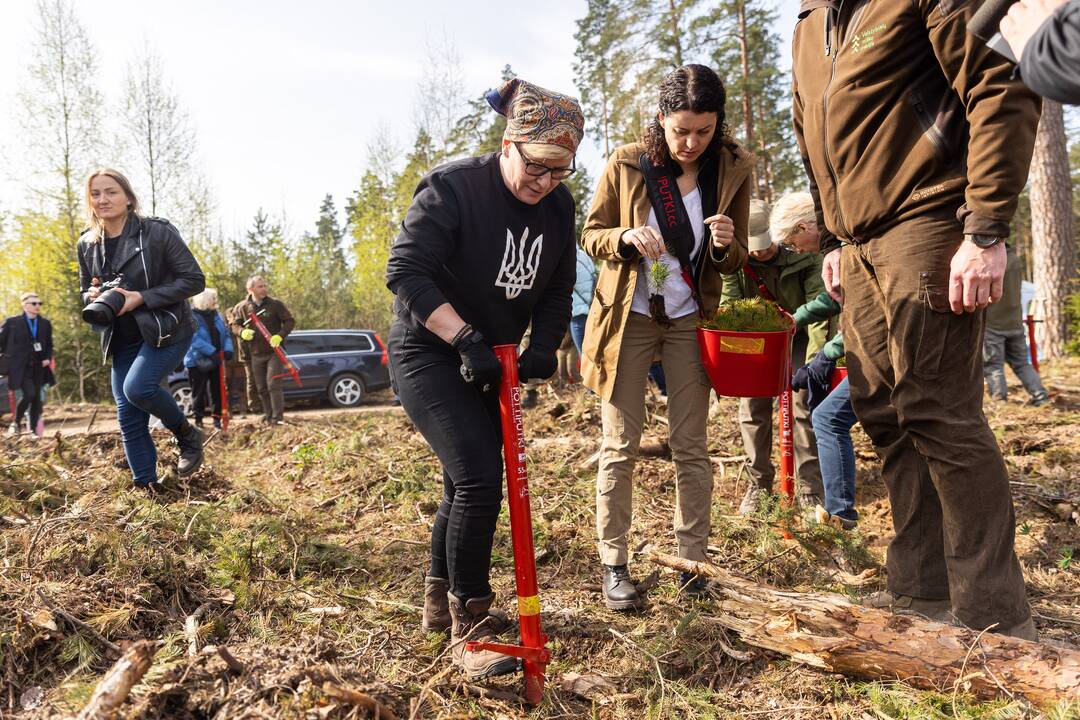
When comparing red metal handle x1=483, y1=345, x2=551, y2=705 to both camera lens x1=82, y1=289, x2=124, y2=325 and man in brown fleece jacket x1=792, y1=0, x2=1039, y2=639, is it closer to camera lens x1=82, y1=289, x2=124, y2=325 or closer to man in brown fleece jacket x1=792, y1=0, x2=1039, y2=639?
man in brown fleece jacket x1=792, y1=0, x2=1039, y2=639

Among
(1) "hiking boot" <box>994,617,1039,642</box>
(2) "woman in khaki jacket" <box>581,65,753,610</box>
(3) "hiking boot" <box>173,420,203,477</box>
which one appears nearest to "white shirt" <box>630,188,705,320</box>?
(2) "woman in khaki jacket" <box>581,65,753,610</box>

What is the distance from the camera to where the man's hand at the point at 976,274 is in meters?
2.19

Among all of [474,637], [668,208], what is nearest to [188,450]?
[474,637]

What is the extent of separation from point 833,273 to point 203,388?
10134 millimetres

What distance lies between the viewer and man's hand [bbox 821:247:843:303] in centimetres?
304

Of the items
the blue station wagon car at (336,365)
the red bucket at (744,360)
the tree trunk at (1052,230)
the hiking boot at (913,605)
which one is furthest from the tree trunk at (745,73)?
the hiking boot at (913,605)

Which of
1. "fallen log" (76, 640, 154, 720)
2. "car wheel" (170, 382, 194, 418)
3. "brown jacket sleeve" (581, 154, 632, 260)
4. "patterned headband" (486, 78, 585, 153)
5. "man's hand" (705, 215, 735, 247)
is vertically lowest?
"fallen log" (76, 640, 154, 720)

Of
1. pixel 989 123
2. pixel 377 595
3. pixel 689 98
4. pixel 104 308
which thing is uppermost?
pixel 689 98

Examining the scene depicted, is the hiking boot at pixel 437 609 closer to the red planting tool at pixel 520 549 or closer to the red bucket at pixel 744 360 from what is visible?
the red planting tool at pixel 520 549

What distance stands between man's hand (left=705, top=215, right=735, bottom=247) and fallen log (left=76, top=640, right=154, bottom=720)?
2651 millimetres

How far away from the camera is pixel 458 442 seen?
2703 millimetres

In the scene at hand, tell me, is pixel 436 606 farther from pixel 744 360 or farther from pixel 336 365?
pixel 336 365

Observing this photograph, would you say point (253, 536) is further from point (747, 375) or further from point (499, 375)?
point (747, 375)

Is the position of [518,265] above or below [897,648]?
above
